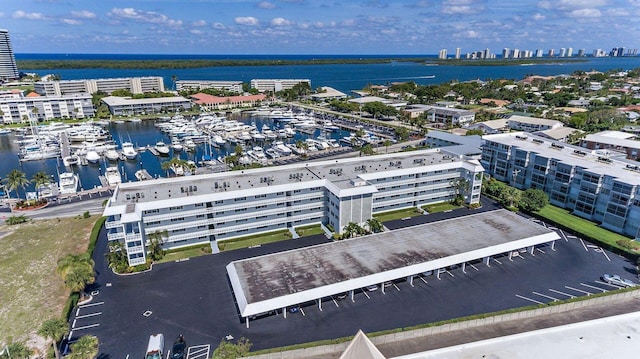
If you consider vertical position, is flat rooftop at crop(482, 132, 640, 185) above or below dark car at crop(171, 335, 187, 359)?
above

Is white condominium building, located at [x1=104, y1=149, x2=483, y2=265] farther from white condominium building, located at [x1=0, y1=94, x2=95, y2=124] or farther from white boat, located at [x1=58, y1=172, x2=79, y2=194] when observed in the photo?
white condominium building, located at [x1=0, y1=94, x2=95, y2=124]

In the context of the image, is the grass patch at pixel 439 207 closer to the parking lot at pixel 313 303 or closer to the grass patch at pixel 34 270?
the parking lot at pixel 313 303

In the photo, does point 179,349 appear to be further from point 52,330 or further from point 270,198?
point 270,198

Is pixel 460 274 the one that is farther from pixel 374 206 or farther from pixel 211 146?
pixel 211 146

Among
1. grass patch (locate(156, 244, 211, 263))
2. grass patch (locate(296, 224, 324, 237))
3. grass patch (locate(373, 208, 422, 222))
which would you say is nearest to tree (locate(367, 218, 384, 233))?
grass patch (locate(373, 208, 422, 222))

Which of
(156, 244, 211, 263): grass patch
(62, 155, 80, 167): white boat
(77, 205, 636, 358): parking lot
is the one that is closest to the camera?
(77, 205, 636, 358): parking lot

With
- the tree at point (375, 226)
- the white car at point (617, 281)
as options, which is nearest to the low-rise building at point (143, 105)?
the tree at point (375, 226)
